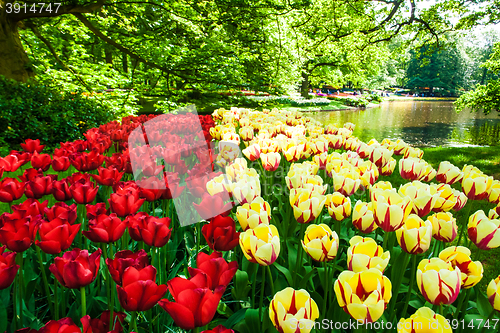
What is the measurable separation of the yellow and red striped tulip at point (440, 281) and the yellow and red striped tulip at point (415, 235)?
166 millimetres

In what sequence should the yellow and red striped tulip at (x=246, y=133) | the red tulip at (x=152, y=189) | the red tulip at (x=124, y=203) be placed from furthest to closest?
1. the yellow and red striped tulip at (x=246, y=133)
2. the red tulip at (x=152, y=189)
3. the red tulip at (x=124, y=203)

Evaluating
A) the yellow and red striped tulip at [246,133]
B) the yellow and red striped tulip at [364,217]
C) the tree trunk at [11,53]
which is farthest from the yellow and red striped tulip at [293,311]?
the tree trunk at [11,53]

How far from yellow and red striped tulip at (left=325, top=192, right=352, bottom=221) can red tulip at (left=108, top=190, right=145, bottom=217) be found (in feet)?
3.04

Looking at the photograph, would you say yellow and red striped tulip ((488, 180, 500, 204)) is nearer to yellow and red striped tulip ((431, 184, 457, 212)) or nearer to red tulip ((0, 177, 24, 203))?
yellow and red striped tulip ((431, 184, 457, 212))

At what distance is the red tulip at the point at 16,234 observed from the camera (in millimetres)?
1143

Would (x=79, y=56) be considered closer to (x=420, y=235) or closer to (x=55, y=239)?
(x=55, y=239)

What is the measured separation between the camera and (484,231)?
1.33 meters

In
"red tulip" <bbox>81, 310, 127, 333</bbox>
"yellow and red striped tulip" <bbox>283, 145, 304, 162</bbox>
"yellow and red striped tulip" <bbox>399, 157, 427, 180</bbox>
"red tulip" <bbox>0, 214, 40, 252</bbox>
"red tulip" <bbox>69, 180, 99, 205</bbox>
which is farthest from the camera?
"yellow and red striped tulip" <bbox>283, 145, 304, 162</bbox>

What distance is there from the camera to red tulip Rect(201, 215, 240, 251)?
4.09 feet

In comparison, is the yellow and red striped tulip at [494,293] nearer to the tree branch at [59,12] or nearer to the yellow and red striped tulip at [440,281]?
the yellow and red striped tulip at [440,281]

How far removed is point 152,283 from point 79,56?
10896mm

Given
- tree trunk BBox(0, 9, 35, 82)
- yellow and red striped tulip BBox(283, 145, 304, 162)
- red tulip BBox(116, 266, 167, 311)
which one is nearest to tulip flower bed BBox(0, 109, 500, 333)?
red tulip BBox(116, 266, 167, 311)

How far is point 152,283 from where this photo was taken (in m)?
0.92

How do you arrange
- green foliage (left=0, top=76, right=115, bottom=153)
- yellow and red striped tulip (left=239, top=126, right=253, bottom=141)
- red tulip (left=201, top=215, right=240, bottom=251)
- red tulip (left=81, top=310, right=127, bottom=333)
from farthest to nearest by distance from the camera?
green foliage (left=0, top=76, right=115, bottom=153) → yellow and red striped tulip (left=239, top=126, right=253, bottom=141) → red tulip (left=201, top=215, right=240, bottom=251) → red tulip (left=81, top=310, right=127, bottom=333)
